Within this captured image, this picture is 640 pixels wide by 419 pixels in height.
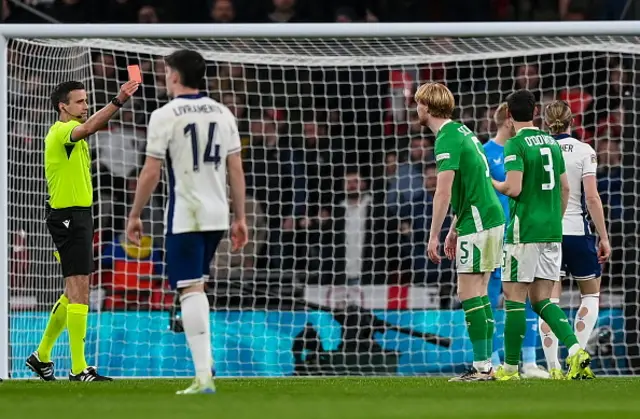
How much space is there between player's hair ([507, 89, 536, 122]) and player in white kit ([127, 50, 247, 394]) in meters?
2.25

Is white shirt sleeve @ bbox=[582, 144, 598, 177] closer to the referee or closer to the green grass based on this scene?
the green grass

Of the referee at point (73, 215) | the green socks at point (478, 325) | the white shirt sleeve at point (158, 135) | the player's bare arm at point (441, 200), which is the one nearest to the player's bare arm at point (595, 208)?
the green socks at point (478, 325)

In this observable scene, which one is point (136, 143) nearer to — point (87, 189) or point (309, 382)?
point (87, 189)

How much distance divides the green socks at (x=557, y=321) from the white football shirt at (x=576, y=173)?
942 mm

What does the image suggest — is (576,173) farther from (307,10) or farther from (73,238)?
(307,10)

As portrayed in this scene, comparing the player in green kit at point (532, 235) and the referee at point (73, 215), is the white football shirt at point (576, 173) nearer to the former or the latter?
the player in green kit at point (532, 235)

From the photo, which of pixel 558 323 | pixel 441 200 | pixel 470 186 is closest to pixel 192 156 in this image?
pixel 441 200

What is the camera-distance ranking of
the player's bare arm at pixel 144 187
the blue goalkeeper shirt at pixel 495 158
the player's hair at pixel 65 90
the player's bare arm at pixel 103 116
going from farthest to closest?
the blue goalkeeper shirt at pixel 495 158, the player's hair at pixel 65 90, the player's bare arm at pixel 103 116, the player's bare arm at pixel 144 187

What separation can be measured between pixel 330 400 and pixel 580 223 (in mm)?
3331

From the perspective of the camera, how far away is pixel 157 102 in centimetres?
1252

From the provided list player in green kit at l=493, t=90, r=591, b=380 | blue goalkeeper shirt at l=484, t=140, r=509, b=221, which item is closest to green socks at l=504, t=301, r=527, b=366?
player in green kit at l=493, t=90, r=591, b=380

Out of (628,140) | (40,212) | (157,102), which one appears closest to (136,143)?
(157,102)

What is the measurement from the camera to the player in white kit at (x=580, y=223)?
9.27m

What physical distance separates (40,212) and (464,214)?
168 inches
